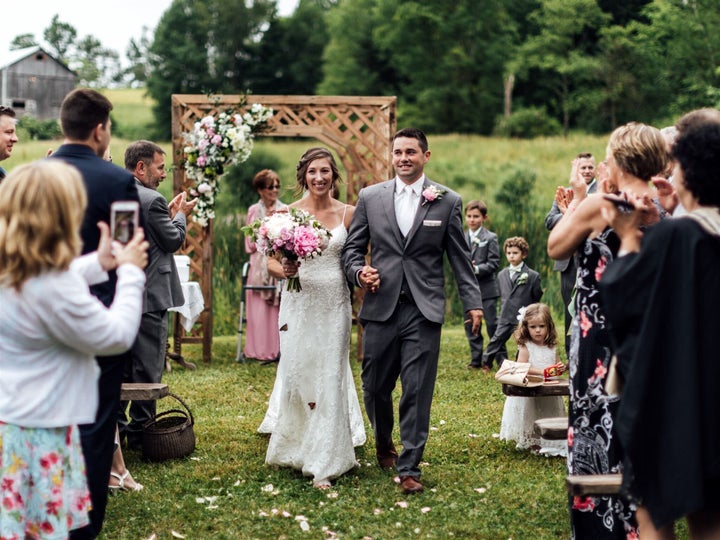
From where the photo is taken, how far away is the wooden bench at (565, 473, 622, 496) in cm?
394

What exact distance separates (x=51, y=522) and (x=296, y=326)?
3.08 m

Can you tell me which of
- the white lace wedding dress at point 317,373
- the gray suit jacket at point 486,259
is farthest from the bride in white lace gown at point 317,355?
the gray suit jacket at point 486,259

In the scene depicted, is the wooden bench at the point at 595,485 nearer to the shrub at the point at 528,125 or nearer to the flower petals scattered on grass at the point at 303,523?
the flower petals scattered on grass at the point at 303,523

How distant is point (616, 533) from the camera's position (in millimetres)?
4516

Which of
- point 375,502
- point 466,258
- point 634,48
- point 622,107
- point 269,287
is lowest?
point 375,502

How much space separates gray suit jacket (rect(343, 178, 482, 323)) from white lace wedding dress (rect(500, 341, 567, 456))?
1569 millimetres

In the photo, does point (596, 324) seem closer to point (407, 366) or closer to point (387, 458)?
point (407, 366)

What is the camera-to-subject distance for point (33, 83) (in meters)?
43.6

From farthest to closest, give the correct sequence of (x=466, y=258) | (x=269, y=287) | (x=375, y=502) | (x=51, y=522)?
1. (x=269, y=287)
2. (x=466, y=258)
3. (x=375, y=502)
4. (x=51, y=522)

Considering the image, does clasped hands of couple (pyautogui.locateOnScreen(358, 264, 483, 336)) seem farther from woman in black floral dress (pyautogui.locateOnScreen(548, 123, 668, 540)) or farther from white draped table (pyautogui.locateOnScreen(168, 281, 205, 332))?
white draped table (pyautogui.locateOnScreen(168, 281, 205, 332))

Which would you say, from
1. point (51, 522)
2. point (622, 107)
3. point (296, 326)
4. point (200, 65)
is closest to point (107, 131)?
point (51, 522)

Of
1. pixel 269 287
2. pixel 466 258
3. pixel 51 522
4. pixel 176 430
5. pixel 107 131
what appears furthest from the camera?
pixel 269 287

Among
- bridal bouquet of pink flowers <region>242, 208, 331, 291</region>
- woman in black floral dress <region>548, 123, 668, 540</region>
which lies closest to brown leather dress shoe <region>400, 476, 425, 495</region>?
woman in black floral dress <region>548, 123, 668, 540</region>

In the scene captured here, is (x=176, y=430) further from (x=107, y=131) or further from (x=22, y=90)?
(x=22, y=90)
